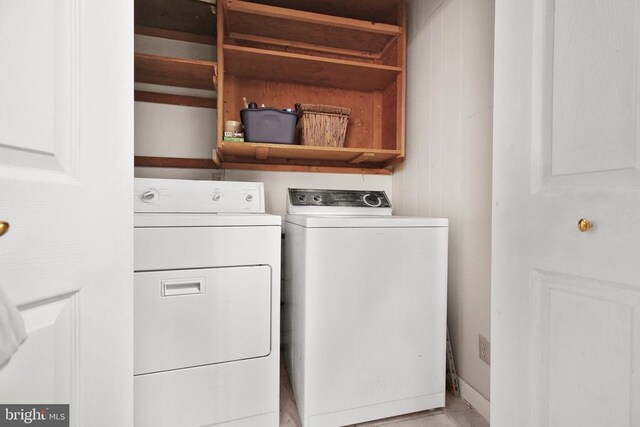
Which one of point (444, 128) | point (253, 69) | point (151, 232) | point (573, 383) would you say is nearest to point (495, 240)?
point (573, 383)

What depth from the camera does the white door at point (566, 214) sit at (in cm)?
62

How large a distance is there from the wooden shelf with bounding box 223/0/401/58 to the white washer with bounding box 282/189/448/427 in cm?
125

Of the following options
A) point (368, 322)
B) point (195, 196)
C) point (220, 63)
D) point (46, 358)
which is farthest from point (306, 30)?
point (46, 358)

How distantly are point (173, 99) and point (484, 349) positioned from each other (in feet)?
7.43

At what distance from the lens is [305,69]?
75.4 inches

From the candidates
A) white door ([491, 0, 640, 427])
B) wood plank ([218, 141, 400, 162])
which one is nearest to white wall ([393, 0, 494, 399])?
wood plank ([218, 141, 400, 162])

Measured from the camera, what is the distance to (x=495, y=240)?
95 cm

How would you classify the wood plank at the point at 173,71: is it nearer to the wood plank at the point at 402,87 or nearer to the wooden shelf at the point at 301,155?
the wooden shelf at the point at 301,155

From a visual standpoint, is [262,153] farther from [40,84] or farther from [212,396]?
[40,84]

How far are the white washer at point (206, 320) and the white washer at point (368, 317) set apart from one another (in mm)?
152

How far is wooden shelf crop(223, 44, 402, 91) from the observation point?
1.76m

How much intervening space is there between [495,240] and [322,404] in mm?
968

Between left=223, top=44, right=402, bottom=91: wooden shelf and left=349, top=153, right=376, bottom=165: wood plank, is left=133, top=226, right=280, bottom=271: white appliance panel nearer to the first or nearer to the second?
left=349, top=153, right=376, bottom=165: wood plank

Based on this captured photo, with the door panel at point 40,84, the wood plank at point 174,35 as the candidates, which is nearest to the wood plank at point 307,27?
the wood plank at point 174,35
